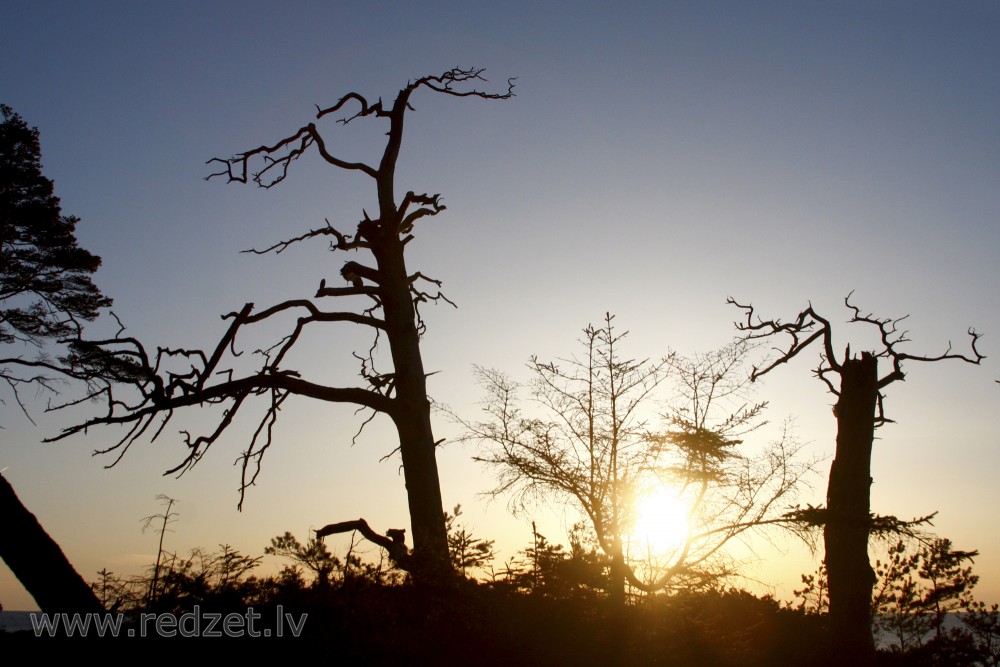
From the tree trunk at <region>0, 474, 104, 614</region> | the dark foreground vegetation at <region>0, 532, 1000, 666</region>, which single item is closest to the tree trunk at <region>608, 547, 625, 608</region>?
the dark foreground vegetation at <region>0, 532, 1000, 666</region>

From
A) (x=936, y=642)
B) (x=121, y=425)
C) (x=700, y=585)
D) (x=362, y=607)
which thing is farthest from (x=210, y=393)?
(x=936, y=642)

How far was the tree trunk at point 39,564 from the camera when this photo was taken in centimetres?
684

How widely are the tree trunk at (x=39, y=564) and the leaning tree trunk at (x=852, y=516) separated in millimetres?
9598

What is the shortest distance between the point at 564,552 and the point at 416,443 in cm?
285

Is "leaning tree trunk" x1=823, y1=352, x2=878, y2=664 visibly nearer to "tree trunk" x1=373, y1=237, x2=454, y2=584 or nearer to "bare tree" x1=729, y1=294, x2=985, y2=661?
"bare tree" x1=729, y1=294, x2=985, y2=661

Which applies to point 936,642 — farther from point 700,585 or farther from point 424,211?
point 424,211

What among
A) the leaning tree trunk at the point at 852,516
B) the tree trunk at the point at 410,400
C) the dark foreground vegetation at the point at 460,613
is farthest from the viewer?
the leaning tree trunk at the point at 852,516

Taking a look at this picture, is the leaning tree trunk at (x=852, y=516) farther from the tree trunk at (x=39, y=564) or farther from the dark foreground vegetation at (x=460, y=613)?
the tree trunk at (x=39, y=564)

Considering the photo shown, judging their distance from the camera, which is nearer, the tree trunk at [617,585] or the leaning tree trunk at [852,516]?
the tree trunk at [617,585]

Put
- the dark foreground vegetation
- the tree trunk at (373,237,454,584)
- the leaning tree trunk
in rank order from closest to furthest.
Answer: the dark foreground vegetation, the tree trunk at (373,237,454,584), the leaning tree trunk

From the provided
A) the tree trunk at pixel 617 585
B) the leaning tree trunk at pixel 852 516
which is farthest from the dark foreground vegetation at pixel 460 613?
the leaning tree trunk at pixel 852 516

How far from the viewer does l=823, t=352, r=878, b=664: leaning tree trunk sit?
11219 millimetres

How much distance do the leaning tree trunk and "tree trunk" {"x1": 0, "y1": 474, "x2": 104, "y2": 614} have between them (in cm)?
960

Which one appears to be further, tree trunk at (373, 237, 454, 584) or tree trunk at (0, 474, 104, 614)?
tree trunk at (373, 237, 454, 584)
